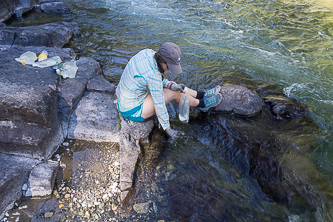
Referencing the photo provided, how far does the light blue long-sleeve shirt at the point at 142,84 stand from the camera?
11.6ft

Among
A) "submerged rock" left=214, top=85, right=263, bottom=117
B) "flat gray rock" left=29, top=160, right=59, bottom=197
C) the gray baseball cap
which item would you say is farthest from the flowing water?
the gray baseball cap

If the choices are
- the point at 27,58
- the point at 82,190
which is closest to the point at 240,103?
the point at 82,190

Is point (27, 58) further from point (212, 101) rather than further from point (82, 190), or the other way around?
point (212, 101)

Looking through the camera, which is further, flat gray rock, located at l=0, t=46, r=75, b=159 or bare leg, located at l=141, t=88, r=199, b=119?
bare leg, located at l=141, t=88, r=199, b=119

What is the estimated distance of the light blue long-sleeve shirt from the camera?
11.6 ft

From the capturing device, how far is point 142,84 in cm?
367

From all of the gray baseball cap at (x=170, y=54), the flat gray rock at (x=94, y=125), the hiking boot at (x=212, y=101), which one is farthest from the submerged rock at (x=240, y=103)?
the flat gray rock at (x=94, y=125)

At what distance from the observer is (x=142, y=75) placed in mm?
3553

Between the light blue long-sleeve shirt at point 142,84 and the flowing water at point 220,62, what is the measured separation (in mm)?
969

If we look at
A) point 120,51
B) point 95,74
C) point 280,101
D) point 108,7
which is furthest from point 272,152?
point 108,7

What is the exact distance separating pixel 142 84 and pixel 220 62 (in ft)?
12.6

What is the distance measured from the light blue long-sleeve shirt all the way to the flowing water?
97 cm

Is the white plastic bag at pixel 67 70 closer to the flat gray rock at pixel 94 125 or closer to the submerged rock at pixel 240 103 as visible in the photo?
the flat gray rock at pixel 94 125

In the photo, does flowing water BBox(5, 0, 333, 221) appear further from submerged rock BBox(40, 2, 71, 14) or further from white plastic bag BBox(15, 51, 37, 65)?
white plastic bag BBox(15, 51, 37, 65)
